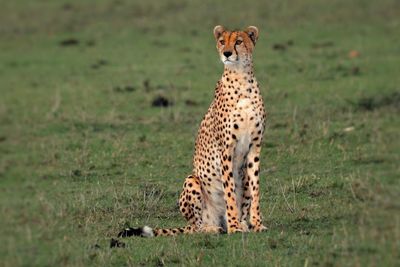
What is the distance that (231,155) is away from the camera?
8.34m

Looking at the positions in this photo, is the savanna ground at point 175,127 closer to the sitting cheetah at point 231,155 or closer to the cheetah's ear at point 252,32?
the sitting cheetah at point 231,155

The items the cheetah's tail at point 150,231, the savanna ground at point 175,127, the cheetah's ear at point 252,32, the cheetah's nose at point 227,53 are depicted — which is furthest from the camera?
the cheetah's ear at point 252,32

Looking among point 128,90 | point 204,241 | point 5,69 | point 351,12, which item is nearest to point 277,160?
point 204,241

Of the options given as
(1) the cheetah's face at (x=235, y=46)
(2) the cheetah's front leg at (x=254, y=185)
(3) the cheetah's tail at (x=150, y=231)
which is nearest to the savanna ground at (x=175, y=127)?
(3) the cheetah's tail at (x=150, y=231)

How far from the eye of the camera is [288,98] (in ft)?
48.3

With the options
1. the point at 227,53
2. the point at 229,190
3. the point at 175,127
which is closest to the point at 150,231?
the point at 229,190

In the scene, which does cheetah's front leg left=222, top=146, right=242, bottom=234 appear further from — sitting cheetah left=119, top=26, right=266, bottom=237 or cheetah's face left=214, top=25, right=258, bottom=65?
cheetah's face left=214, top=25, right=258, bottom=65

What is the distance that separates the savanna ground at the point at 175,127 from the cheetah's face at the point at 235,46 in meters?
1.43

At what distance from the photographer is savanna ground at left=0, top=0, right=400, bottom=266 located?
23.4 ft

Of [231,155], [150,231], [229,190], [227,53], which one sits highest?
[227,53]

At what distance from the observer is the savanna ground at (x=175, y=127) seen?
714 cm

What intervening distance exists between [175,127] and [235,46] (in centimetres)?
512

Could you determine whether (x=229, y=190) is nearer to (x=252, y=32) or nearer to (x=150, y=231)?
(x=150, y=231)

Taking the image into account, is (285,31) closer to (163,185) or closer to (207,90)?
(207,90)
